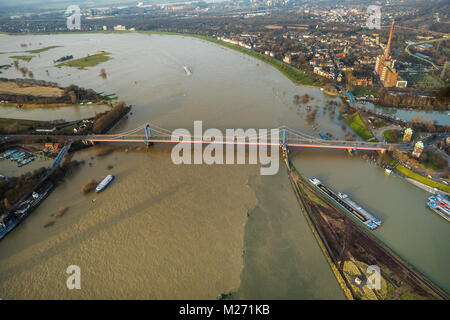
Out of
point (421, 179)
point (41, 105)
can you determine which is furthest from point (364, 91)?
point (41, 105)

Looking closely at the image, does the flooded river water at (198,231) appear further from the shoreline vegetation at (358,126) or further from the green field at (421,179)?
the shoreline vegetation at (358,126)

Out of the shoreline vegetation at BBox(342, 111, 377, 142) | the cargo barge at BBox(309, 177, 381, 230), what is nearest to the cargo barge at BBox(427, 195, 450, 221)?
the cargo barge at BBox(309, 177, 381, 230)

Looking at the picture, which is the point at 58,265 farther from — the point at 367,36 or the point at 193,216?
the point at 367,36

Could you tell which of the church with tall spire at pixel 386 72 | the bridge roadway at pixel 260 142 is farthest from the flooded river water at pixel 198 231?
the church with tall spire at pixel 386 72

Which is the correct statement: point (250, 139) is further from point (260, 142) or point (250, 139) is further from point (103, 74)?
point (103, 74)

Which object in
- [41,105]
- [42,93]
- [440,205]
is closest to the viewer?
[440,205]
